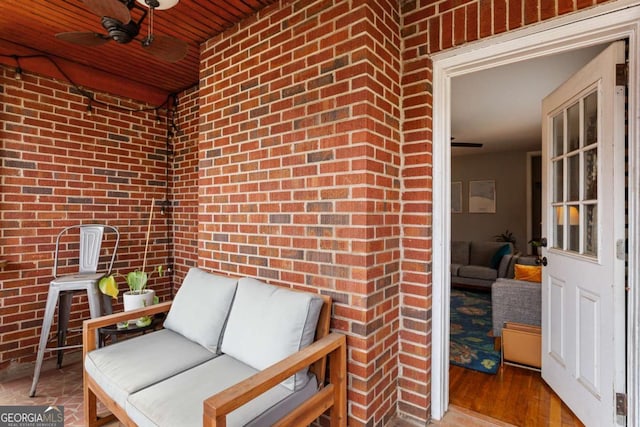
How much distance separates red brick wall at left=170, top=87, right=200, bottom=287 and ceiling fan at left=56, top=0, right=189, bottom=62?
1467 mm

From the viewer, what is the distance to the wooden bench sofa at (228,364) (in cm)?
130

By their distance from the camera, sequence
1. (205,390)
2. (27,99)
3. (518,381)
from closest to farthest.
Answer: (205,390), (518,381), (27,99)

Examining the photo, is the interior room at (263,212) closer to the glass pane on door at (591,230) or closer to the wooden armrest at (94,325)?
the wooden armrest at (94,325)

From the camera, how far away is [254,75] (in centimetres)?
211

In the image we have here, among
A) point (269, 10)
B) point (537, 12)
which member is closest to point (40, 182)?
point (269, 10)

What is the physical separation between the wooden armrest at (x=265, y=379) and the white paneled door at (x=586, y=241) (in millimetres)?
1359

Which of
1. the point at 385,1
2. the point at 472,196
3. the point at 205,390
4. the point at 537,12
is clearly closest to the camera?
the point at 205,390

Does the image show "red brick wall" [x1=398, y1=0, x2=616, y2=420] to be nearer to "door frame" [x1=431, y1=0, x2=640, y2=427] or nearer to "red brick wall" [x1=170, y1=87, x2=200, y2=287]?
"door frame" [x1=431, y1=0, x2=640, y2=427]

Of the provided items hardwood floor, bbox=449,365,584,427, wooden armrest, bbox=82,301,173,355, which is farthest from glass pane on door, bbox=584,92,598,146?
wooden armrest, bbox=82,301,173,355

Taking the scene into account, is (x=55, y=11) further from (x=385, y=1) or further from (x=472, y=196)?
(x=472, y=196)

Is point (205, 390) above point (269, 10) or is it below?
below

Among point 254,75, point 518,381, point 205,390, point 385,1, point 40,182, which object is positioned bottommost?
point 518,381

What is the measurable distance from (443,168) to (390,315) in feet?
2.91

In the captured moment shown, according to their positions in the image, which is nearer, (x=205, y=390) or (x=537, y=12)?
(x=205, y=390)
